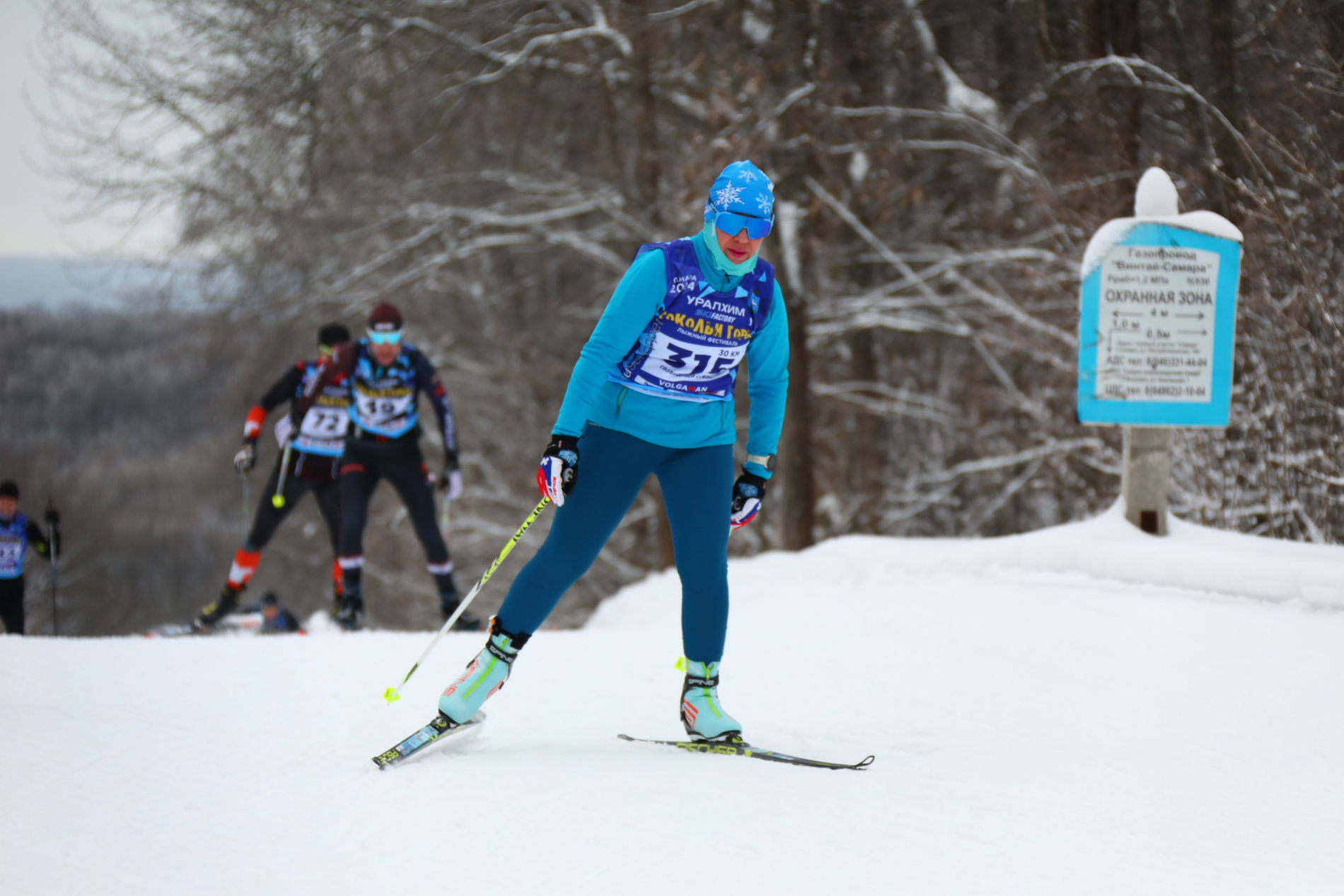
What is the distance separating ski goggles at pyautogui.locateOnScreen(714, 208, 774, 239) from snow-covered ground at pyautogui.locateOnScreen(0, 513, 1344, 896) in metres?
1.70

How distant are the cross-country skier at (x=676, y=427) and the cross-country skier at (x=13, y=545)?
14.2ft

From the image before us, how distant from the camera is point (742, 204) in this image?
11.4ft

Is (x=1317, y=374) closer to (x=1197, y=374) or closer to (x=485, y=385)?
(x=1197, y=374)

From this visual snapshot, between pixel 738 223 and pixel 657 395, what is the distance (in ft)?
2.05

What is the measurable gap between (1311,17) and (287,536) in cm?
1969

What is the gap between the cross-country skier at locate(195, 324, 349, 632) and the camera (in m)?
7.68

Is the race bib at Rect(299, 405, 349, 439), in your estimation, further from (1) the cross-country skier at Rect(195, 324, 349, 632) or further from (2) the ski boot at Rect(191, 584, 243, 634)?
(2) the ski boot at Rect(191, 584, 243, 634)

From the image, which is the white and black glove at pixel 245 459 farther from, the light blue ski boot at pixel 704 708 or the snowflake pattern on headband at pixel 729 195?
the snowflake pattern on headband at pixel 729 195

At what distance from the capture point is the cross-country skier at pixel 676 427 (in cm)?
350

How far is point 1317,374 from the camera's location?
6.36 meters

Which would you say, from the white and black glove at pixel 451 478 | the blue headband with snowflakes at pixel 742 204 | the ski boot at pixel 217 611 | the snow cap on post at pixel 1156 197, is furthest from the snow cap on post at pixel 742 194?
the ski boot at pixel 217 611

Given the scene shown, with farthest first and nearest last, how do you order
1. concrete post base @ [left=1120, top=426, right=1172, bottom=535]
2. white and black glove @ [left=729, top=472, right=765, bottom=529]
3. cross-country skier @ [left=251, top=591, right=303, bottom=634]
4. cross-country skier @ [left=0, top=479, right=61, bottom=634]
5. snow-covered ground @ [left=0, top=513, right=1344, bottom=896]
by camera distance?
cross-country skier @ [left=251, top=591, right=303, bottom=634] < cross-country skier @ [left=0, top=479, right=61, bottom=634] < concrete post base @ [left=1120, top=426, right=1172, bottom=535] < white and black glove @ [left=729, top=472, right=765, bottom=529] < snow-covered ground @ [left=0, top=513, right=1344, bottom=896]

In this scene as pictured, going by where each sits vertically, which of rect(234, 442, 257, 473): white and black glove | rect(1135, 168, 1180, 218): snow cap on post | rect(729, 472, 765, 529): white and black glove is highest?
rect(1135, 168, 1180, 218): snow cap on post

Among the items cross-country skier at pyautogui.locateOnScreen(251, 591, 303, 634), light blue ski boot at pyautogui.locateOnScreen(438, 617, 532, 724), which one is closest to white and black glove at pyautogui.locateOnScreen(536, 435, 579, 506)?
light blue ski boot at pyautogui.locateOnScreen(438, 617, 532, 724)
